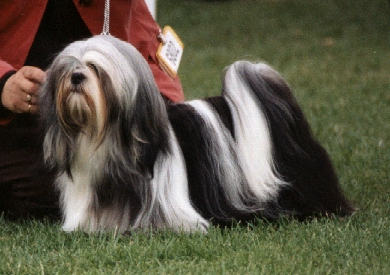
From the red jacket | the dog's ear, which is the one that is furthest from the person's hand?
the red jacket

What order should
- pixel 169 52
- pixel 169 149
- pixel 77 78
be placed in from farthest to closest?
pixel 169 52
pixel 169 149
pixel 77 78

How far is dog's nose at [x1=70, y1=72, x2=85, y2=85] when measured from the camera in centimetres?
316

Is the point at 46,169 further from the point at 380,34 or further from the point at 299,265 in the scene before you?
the point at 380,34

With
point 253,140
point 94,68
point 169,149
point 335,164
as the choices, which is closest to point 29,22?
point 94,68

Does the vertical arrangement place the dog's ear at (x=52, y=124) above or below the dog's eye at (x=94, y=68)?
below

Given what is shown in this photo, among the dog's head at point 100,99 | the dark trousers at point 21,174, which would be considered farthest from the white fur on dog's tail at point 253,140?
the dark trousers at point 21,174

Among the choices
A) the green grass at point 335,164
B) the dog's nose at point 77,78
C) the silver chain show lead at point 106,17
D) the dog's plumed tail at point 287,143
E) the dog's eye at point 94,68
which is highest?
the silver chain show lead at point 106,17

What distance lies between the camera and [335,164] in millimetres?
5070

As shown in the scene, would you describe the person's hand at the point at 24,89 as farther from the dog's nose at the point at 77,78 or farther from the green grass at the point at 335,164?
the green grass at the point at 335,164

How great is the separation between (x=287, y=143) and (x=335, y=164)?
140 cm

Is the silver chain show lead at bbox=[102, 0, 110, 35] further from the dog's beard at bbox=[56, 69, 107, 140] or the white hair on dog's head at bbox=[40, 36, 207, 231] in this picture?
the dog's beard at bbox=[56, 69, 107, 140]

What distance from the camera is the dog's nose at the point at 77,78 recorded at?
3.16 metres

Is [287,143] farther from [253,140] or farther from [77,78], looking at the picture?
[77,78]

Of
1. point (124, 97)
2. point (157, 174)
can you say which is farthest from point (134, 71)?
point (157, 174)
